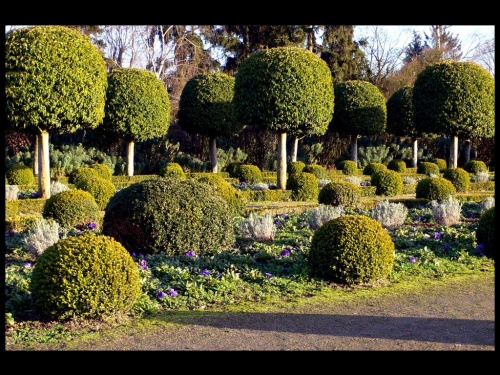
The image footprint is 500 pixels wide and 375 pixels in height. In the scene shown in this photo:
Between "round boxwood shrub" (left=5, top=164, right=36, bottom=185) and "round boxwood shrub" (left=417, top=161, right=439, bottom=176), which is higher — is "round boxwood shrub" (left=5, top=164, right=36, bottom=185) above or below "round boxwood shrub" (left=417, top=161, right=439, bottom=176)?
below

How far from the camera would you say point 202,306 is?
5.64m

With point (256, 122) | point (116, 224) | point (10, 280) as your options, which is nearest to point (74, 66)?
point (256, 122)

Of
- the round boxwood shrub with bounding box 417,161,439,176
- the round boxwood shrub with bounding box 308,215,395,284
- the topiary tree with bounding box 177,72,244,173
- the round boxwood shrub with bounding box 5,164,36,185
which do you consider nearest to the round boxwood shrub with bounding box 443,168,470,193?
the round boxwood shrub with bounding box 417,161,439,176

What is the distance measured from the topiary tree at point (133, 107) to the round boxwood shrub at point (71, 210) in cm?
994

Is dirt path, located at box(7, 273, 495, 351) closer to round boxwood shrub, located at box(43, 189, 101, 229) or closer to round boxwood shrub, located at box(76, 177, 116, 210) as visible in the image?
round boxwood shrub, located at box(43, 189, 101, 229)

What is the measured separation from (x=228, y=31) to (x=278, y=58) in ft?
61.4

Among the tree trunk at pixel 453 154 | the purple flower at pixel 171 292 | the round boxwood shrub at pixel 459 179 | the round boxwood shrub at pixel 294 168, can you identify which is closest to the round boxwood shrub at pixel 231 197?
the purple flower at pixel 171 292

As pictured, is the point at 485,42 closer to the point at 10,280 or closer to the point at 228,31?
the point at 228,31

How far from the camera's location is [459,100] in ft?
67.6

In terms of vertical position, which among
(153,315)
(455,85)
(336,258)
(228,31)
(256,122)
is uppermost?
(228,31)

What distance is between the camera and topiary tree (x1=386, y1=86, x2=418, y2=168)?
1037 inches

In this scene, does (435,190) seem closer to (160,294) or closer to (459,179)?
(459,179)

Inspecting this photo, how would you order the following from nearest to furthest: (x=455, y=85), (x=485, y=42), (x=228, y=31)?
(x=455, y=85)
(x=228, y=31)
(x=485, y=42)

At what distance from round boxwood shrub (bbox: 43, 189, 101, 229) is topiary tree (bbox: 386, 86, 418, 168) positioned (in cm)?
1959
